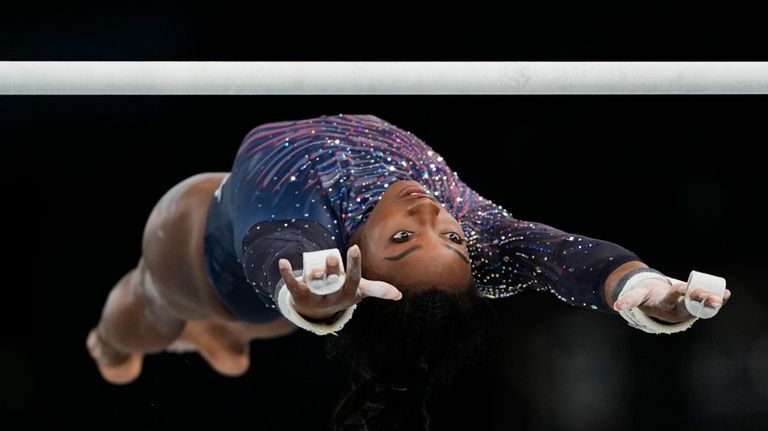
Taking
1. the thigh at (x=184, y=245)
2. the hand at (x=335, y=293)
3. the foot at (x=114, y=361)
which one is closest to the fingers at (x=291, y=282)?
the hand at (x=335, y=293)

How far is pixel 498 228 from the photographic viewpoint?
1.71 meters

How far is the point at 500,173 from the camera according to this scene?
2.77 m

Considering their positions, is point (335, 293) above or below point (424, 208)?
below

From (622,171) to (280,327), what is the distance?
103 cm

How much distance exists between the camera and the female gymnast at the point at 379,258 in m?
1.34

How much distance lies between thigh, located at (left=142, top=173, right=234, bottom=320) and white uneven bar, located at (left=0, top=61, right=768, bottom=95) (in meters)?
0.50

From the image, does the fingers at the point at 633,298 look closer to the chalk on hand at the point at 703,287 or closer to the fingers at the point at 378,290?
the chalk on hand at the point at 703,287

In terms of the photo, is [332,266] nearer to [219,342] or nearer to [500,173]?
[219,342]

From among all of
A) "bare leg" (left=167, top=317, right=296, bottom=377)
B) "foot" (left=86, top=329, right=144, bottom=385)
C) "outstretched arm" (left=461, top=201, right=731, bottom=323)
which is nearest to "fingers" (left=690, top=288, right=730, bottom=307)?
"outstretched arm" (left=461, top=201, right=731, bottom=323)

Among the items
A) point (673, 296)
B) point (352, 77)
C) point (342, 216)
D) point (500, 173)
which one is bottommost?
point (673, 296)

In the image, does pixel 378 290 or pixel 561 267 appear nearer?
pixel 378 290

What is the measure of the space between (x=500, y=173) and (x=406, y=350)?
4.24 ft

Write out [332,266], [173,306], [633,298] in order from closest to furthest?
[332,266], [633,298], [173,306]

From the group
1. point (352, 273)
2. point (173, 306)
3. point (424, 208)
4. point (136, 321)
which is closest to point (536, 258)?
point (424, 208)
